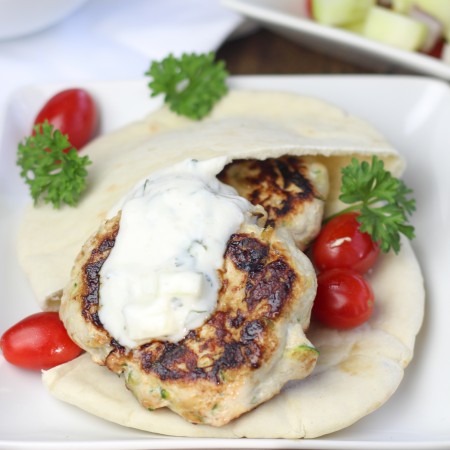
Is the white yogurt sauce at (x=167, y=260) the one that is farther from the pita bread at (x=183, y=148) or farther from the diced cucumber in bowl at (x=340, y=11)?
the diced cucumber in bowl at (x=340, y=11)

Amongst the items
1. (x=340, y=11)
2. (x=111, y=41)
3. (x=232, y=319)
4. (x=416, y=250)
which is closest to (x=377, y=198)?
(x=416, y=250)

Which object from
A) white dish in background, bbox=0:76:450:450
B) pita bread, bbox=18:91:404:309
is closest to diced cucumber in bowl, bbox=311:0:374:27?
white dish in background, bbox=0:76:450:450

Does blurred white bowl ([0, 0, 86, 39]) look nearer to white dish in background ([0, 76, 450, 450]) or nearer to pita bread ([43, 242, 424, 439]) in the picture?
white dish in background ([0, 76, 450, 450])

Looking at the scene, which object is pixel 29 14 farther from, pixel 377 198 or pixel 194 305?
pixel 194 305


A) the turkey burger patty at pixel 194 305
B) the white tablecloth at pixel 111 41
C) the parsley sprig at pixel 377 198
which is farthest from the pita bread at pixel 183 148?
the white tablecloth at pixel 111 41

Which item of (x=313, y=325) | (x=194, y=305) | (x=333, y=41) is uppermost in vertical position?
(x=333, y=41)

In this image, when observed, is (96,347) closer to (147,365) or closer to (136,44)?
(147,365)

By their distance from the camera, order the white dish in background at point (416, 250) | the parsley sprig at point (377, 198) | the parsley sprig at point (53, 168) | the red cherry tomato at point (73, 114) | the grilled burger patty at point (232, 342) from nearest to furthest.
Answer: the grilled burger patty at point (232, 342) < the white dish in background at point (416, 250) < the parsley sprig at point (377, 198) < the parsley sprig at point (53, 168) < the red cherry tomato at point (73, 114)
